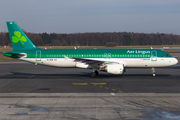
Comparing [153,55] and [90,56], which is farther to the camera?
[90,56]

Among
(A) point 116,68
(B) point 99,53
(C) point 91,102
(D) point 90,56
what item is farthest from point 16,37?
(C) point 91,102

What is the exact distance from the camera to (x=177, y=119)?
37.2ft

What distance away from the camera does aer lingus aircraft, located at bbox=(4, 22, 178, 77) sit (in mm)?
26656

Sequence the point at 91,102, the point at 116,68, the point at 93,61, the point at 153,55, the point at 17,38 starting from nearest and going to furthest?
the point at 91,102 → the point at 116,68 → the point at 93,61 → the point at 153,55 → the point at 17,38

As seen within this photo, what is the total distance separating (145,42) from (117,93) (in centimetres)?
18384

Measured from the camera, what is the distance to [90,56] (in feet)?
90.2

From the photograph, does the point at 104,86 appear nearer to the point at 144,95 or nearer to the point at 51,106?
the point at 144,95

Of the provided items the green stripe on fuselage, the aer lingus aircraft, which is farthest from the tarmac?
the green stripe on fuselage

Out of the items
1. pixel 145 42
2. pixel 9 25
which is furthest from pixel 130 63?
pixel 145 42

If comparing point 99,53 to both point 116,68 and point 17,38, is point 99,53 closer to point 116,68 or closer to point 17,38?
point 116,68

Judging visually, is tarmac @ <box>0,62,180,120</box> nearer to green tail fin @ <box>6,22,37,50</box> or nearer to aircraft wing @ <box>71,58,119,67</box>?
aircraft wing @ <box>71,58,119,67</box>

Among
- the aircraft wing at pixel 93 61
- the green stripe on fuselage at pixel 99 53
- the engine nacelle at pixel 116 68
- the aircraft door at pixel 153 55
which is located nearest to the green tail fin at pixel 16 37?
the green stripe on fuselage at pixel 99 53

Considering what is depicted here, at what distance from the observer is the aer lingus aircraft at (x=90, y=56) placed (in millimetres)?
26656

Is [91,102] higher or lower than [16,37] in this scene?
lower
